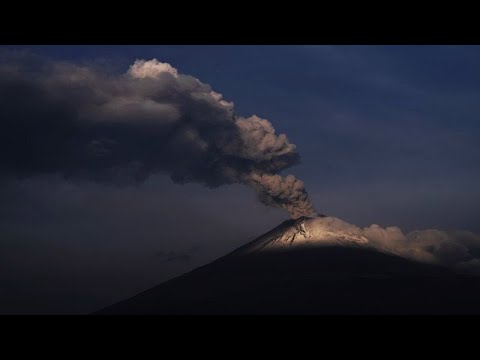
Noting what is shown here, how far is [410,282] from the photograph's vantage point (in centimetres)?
14575

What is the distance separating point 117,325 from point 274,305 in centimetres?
12823

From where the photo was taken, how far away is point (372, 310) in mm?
118688

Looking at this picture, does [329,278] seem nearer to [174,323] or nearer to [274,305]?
[274,305]
